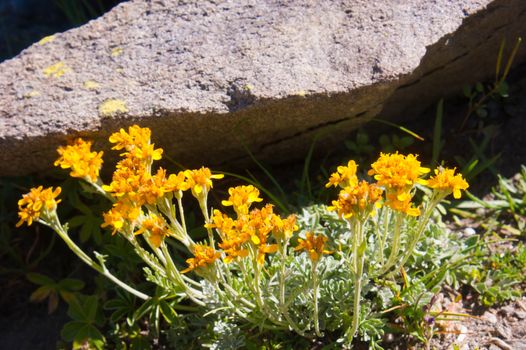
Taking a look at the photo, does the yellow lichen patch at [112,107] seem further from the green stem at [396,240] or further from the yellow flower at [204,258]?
the green stem at [396,240]

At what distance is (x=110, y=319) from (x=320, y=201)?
126cm

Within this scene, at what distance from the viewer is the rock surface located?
3.11 meters

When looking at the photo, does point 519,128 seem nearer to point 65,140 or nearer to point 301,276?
point 301,276

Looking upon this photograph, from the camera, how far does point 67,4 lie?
15.1ft

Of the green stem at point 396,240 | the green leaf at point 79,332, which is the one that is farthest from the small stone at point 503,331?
the green leaf at point 79,332

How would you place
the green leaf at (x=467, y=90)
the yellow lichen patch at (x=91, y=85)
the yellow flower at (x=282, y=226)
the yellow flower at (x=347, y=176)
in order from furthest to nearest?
the green leaf at (x=467, y=90)
the yellow lichen patch at (x=91, y=85)
the yellow flower at (x=347, y=176)
the yellow flower at (x=282, y=226)

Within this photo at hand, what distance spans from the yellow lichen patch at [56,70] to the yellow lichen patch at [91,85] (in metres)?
0.16

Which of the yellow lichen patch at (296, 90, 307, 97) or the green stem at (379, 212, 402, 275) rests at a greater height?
the yellow lichen patch at (296, 90, 307, 97)

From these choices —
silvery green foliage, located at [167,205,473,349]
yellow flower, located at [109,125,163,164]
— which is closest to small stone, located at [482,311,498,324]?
silvery green foliage, located at [167,205,473,349]

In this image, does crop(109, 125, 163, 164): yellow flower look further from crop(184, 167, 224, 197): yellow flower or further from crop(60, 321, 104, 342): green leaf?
crop(60, 321, 104, 342): green leaf

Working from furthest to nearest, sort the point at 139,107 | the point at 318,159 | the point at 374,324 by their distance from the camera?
the point at 318,159 < the point at 139,107 < the point at 374,324

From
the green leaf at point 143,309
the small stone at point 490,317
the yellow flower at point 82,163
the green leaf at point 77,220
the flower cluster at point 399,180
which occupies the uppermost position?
the flower cluster at point 399,180

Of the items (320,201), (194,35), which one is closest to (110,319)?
(320,201)

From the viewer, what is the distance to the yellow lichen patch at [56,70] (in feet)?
10.8
